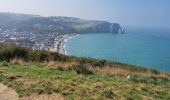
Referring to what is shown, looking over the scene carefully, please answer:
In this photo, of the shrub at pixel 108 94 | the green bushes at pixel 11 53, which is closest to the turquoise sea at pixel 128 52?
the green bushes at pixel 11 53

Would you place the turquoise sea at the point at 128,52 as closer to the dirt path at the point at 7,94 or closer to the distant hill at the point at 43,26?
the distant hill at the point at 43,26

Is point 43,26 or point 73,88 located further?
point 43,26

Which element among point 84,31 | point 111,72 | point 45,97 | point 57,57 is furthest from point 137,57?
point 84,31

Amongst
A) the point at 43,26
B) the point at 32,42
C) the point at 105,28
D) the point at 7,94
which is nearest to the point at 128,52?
the point at 32,42

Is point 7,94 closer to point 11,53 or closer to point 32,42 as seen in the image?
point 11,53

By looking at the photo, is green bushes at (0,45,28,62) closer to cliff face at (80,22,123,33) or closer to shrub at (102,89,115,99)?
shrub at (102,89,115,99)

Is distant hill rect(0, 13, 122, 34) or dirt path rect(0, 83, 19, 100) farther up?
dirt path rect(0, 83, 19, 100)

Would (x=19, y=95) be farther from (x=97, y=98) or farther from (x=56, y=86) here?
(x=97, y=98)

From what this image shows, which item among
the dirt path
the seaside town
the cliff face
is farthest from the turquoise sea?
the cliff face

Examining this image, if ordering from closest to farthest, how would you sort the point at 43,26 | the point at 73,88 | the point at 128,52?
the point at 73,88 < the point at 128,52 < the point at 43,26
